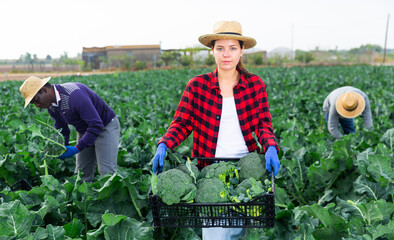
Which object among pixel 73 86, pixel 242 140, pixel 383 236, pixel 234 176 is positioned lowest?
pixel 383 236

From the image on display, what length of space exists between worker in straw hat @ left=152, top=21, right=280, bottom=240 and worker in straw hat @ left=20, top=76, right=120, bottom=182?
1.23 meters

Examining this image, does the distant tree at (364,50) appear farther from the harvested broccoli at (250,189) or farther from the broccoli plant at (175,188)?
the broccoli plant at (175,188)

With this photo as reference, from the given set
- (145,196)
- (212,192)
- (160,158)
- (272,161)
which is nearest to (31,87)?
(145,196)

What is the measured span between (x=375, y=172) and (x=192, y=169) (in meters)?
2.31

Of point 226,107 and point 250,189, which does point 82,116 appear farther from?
point 250,189

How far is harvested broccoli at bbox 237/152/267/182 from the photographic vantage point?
2.16 m

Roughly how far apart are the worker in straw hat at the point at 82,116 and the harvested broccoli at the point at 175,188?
1.49m

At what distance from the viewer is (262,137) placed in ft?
8.20

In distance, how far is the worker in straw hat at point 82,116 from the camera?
341cm

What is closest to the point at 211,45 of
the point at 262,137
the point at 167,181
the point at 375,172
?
the point at 262,137

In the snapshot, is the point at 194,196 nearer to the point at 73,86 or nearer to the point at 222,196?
the point at 222,196

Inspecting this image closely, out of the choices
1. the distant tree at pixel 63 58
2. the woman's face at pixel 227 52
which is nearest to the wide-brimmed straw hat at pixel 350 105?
the woman's face at pixel 227 52

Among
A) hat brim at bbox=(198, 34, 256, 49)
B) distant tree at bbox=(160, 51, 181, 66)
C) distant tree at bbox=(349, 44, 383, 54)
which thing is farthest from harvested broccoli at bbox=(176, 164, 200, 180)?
distant tree at bbox=(349, 44, 383, 54)

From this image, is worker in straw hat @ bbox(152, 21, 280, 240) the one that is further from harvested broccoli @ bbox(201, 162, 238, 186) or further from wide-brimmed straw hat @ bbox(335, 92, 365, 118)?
wide-brimmed straw hat @ bbox(335, 92, 365, 118)
